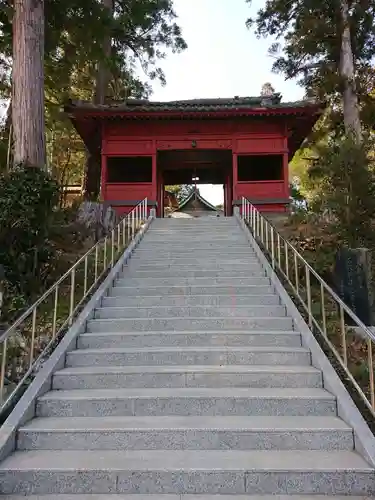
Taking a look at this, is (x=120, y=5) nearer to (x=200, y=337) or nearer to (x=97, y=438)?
(x=200, y=337)

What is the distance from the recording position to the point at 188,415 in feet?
10.7

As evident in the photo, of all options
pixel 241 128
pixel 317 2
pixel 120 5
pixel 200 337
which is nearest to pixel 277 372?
pixel 200 337

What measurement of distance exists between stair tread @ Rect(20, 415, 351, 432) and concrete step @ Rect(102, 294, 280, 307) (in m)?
2.05

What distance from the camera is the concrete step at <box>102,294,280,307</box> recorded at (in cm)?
515

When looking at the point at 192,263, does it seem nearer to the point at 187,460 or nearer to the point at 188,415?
the point at 188,415

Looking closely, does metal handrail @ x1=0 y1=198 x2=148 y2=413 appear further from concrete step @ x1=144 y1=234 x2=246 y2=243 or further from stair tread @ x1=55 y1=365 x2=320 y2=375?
concrete step @ x1=144 y1=234 x2=246 y2=243

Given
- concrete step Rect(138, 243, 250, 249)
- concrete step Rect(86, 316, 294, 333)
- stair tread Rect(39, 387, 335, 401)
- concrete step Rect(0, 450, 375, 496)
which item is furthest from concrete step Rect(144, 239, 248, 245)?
concrete step Rect(0, 450, 375, 496)

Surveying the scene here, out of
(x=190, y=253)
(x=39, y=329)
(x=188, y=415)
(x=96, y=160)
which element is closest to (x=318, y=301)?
(x=190, y=253)

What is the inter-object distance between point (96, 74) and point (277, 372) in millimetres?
13944

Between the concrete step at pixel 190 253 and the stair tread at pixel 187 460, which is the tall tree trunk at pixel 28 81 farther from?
the stair tread at pixel 187 460

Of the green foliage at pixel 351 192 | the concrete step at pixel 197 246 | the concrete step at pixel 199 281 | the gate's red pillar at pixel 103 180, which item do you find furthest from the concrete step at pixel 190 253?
the gate's red pillar at pixel 103 180

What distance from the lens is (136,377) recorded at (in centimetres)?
367

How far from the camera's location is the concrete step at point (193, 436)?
9.53 ft

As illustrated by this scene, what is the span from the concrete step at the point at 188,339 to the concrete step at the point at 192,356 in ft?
0.56
